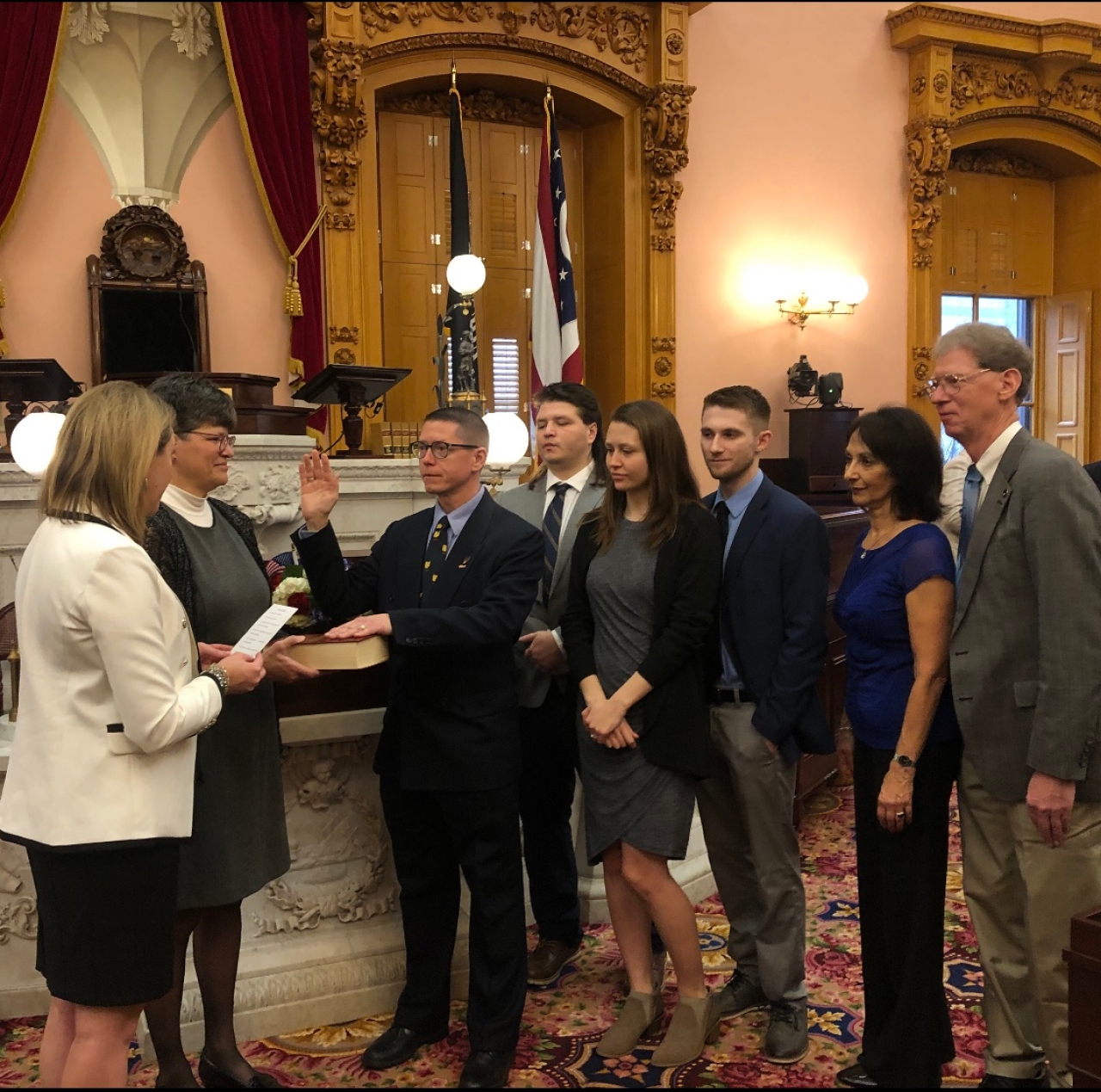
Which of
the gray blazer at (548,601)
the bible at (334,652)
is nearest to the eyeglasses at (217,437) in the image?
the bible at (334,652)

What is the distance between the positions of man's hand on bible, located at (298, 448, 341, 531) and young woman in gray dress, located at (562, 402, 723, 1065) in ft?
2.14

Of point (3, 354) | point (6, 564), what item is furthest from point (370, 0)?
point (6, 564)

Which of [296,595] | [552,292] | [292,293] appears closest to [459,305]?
[552,292]

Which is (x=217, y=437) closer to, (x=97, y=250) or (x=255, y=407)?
(x=255, y=407)

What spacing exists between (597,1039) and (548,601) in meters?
1.16

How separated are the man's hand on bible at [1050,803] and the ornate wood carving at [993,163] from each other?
379 inches

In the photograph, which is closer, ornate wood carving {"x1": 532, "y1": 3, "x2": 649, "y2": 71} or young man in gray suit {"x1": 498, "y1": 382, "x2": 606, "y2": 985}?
young man in gray suit {"x1": 498, "y1": 382, "x2": 606, "y2": 985}

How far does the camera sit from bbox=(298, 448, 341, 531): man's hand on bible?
2584 millimetres

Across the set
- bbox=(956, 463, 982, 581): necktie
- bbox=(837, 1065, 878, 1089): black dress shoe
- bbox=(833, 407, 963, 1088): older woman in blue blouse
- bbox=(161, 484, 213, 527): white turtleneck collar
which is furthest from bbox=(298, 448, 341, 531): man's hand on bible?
bbox=(837, 1065, 878, 1089): black dress shoe

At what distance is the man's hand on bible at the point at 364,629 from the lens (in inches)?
92.8

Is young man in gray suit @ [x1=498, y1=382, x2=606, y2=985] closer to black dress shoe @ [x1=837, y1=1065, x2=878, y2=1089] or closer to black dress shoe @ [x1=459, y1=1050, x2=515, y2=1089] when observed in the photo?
black dress shoe @ [x1=459, y1=1050, x2=515, y2=1089]

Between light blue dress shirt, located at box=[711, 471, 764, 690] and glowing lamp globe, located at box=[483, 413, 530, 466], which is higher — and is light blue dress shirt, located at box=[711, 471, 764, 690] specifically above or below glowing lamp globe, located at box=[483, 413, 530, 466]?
below

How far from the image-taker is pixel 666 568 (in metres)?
2.59

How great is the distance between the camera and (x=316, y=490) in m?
2.59
